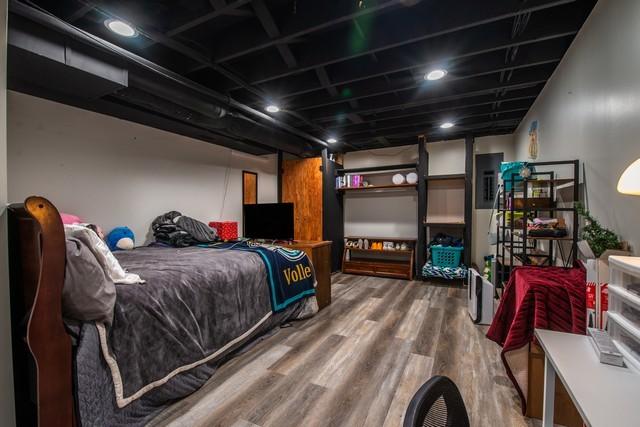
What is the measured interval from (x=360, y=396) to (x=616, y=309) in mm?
1390

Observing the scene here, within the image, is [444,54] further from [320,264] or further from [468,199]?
[468,199]

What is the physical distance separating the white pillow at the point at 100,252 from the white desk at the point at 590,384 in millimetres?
1998

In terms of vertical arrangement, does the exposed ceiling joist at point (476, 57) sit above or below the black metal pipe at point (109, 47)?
above

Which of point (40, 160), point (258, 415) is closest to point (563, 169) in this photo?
point (258, 415)

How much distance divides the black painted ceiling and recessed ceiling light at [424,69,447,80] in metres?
0.06

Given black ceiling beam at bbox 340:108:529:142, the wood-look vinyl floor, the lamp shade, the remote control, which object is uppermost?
black ceiling beam at bbox 340:108:529:142

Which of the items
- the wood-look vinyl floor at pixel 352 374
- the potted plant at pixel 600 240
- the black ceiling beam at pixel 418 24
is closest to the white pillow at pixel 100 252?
the wood-look vinyl floor at pixel 352 374

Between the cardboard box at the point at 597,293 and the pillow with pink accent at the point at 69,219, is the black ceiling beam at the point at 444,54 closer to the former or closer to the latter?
the cardboard box at the point at 597,293

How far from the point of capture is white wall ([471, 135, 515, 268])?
468 cm

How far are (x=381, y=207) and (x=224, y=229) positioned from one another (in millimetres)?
2926

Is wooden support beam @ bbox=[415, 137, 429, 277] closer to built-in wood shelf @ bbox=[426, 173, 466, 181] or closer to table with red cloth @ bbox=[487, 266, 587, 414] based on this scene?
built-in wood shelf @ bbox=[426, 173, 466, 181]

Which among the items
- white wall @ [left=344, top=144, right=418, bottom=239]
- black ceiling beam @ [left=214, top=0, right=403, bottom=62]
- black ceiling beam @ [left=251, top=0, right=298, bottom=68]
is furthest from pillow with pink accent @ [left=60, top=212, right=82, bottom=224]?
white wall @ [left=344, top=144, right=418, bottom=239]

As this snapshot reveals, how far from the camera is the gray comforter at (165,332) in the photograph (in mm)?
1344

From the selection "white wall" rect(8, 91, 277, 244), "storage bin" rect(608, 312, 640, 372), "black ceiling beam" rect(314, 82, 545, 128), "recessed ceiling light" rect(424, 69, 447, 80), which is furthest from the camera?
"black ceiling beam" rect(314, 82, 545, 128)
